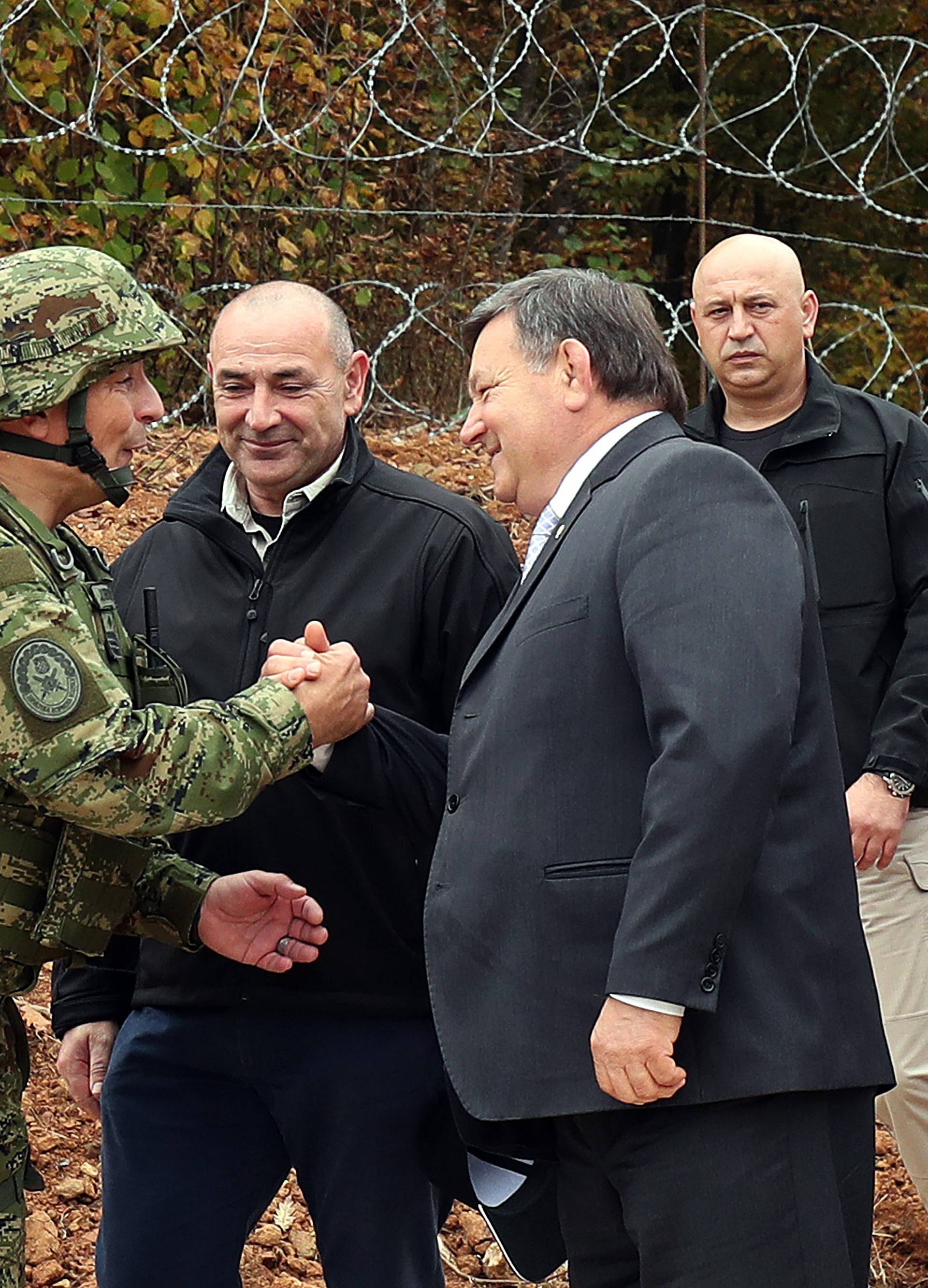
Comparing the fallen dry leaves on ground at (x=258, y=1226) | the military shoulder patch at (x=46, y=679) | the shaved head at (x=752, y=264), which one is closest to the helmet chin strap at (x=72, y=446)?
the military shoulder patch at (x=46, y=679)

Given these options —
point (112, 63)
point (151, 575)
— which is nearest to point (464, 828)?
point (151, 575)

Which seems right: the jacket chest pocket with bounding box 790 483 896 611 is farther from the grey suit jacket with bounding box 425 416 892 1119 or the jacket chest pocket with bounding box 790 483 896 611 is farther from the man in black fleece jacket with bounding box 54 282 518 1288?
the grey suit jacket with bounding box 425 416 892 1119

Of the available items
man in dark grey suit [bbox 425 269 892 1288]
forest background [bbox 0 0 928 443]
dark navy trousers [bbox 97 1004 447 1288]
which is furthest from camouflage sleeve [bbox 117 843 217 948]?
forest background [bbox 0 0 928 443]

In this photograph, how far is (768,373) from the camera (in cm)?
406

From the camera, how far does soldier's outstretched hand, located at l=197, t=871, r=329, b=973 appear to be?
2805 mm

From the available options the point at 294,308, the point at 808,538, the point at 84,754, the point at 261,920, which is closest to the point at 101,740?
the point at 84,754

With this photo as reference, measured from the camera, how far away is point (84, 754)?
7.65 feet

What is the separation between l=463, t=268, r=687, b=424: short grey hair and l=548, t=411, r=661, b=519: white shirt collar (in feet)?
0.13

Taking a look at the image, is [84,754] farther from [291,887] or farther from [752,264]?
[752,264]

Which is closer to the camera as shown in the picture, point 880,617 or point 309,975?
point 309,975

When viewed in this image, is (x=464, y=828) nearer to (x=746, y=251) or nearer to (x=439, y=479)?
(x=746, y=251)

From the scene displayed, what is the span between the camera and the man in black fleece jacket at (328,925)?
291cm

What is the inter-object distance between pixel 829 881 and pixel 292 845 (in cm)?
103

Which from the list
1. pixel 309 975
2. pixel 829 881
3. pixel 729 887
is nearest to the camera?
pixel 729 887
